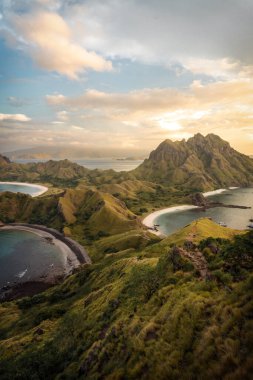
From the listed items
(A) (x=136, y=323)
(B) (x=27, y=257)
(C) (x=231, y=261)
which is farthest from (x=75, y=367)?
(B) (x=27, y=257)

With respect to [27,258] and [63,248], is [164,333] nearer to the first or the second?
[27,258]

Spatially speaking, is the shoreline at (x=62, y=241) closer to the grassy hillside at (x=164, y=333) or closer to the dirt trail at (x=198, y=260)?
the grassy hillside at (x=164, y=333)

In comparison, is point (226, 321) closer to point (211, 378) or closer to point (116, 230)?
point (211, 378)

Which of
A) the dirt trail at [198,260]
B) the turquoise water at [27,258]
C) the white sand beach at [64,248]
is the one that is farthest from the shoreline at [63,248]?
the dirt trail at [198,260]

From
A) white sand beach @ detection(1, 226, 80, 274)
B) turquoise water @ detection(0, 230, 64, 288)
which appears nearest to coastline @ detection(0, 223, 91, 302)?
white sand beach @ detection(1, 226, 80, 274)

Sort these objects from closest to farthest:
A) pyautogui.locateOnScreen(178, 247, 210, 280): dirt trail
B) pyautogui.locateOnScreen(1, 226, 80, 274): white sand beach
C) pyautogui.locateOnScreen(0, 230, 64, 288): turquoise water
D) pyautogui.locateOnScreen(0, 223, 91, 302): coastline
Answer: pyautogui.locateOnScreen(178, 247, 210, 280): dirt trail, pyautogui.locateOnScreen(0, 223, 91, 302): coastline, pyautogui.locateOnScreen(0, 230, 64, 288): turquoise water, pyautogui.locateOnScreen(1, 226, 80, 274): white sand beach

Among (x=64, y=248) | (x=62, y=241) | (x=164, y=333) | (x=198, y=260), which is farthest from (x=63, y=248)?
(x=164, y=333)

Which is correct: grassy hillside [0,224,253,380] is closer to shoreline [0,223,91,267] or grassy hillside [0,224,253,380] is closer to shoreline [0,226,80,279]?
shoreline [0,226,80,279]
